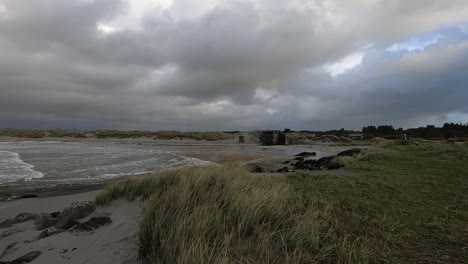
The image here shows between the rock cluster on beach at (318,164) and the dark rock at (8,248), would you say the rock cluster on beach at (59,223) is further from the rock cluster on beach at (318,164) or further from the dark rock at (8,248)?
the rock cluster on beach at (318,164)

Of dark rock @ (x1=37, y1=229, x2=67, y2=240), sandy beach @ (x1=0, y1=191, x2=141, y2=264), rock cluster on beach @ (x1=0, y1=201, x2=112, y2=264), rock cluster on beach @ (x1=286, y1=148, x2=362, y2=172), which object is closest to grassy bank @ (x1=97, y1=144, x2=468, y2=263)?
sandy beach @ (x1=0, y1=191, x2=141, y2=264)

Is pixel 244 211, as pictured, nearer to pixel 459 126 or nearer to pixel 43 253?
pixel 43 253

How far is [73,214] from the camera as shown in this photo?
21.9 ft

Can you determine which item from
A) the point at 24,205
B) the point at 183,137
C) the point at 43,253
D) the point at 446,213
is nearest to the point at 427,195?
the point at 446,213

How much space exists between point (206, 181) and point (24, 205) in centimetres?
715

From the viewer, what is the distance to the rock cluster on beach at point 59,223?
541 centimetres

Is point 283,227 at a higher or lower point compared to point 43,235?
higher

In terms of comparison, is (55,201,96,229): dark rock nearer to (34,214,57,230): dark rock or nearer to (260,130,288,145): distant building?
(34,214,57,230): dark rock

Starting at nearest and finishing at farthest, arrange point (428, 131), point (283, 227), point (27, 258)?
1. point (283, 227)
2. point (27, 258)
3. point (428, 131)

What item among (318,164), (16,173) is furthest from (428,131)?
(16,173)

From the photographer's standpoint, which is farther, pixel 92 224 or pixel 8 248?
pixel 92 224

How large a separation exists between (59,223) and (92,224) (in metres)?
0.97

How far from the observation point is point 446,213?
21.7 feet

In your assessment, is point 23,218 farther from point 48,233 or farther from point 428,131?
point 428,131
